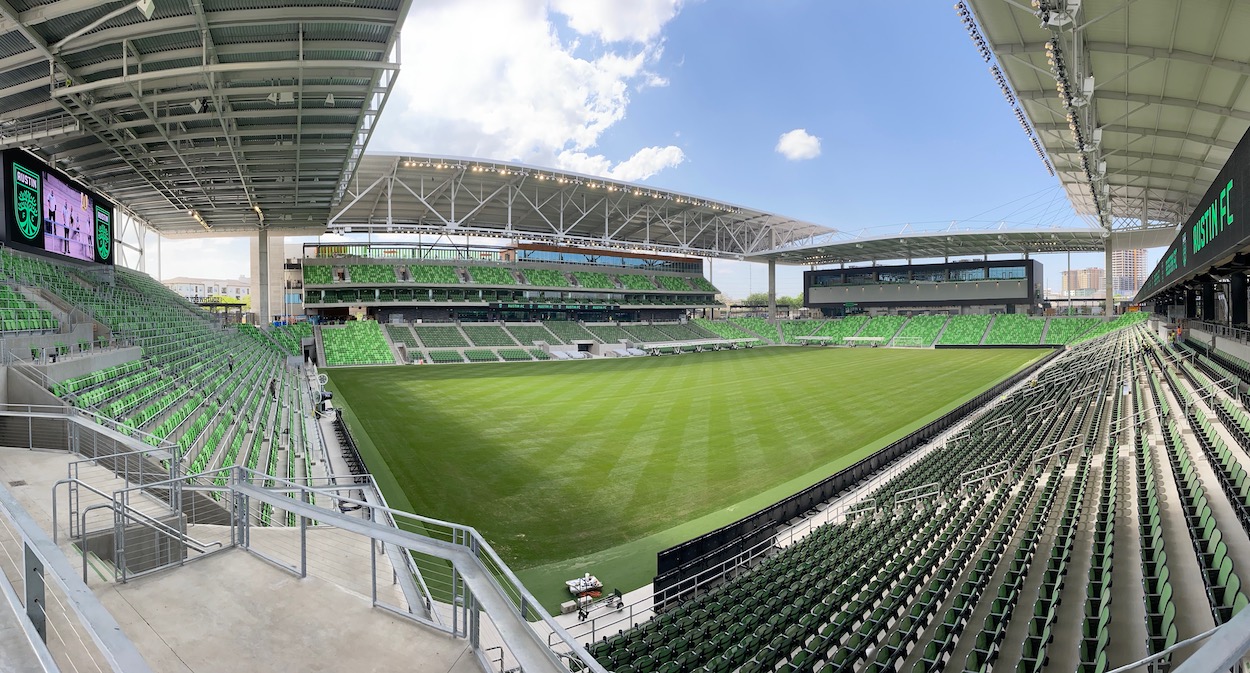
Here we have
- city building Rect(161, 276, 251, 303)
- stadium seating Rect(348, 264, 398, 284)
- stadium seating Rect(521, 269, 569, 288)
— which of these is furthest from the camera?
city building Rect(161, 276, 251, 303)

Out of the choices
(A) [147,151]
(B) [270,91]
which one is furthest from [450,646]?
(A) [147,151]

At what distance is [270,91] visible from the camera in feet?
56.0

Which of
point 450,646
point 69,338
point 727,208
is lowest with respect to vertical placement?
point 450,646

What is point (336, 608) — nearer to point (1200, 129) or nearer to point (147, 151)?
point (147, 151)

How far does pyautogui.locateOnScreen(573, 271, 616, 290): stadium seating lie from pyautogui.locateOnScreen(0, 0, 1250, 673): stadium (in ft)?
89.2

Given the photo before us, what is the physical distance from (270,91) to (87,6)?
16.6ft

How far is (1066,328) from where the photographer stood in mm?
58125

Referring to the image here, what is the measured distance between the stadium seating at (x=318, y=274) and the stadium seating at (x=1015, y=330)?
208 feet

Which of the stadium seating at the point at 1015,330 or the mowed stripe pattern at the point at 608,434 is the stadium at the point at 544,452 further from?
the stadium seating at the point at 1015,330

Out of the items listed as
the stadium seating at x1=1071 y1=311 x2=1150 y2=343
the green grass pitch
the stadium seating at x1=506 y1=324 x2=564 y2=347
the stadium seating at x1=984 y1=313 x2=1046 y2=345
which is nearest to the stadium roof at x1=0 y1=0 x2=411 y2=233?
the green grass pitch

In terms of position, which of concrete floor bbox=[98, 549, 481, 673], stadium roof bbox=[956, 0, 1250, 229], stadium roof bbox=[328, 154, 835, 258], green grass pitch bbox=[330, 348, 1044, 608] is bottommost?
green grass pitch bbox=[330, 348, 1044, 608]

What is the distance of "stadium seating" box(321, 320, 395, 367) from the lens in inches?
1753

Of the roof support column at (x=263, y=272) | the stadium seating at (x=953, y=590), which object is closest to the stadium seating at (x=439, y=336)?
the roof support column at (x=263, y=272)

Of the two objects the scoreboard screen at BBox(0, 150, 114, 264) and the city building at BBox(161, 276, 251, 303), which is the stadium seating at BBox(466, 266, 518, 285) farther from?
the city building at BBox(161, 276, 251, 303)
